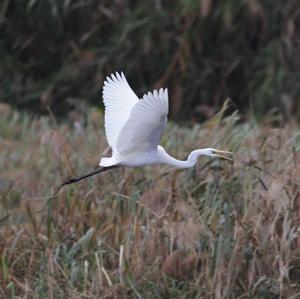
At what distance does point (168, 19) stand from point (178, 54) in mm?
303

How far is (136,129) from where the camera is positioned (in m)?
5.39

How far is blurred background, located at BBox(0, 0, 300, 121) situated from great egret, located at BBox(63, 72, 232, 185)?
171 inches

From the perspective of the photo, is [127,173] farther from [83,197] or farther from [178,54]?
[178,54]

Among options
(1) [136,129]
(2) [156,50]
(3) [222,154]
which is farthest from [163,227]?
(2) [156,50]

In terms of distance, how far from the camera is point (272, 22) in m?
10.6

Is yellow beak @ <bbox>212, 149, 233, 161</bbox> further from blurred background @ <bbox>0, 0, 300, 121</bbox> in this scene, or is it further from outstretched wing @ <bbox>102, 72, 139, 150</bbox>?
blurred background @ <bbox>0, 0, 300, 121</bbox>

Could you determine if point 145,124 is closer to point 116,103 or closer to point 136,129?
point 136,129

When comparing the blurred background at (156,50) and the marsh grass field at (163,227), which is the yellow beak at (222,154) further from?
the blurred background at (156,50)

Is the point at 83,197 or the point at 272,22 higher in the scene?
the point at 272,22

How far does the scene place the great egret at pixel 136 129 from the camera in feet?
17.1

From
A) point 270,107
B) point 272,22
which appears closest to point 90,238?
point 270,107

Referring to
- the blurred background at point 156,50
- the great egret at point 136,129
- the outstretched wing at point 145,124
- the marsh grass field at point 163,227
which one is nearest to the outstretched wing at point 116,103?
the great egret at point 136,129

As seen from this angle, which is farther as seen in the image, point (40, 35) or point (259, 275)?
point (40, 35)

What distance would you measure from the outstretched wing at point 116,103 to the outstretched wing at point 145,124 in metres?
0.24
